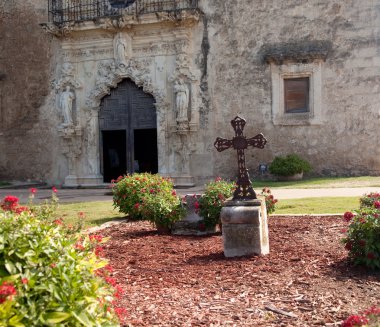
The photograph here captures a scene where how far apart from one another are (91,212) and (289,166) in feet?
23.9

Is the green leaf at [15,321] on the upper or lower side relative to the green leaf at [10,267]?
lower

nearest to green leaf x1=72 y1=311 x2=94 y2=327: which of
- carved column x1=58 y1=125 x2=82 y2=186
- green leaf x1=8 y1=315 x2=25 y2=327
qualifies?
green leaf x1=8 y1=315 x2=25 y2=327

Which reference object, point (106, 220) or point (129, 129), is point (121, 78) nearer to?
point (129, 129)

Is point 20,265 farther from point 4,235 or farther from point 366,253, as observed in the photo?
point 366,253

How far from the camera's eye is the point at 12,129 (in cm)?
1902

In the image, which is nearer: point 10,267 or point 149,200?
point 10,267

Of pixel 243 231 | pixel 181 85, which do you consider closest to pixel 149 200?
pixel 243 231

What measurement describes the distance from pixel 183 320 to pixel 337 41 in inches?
547

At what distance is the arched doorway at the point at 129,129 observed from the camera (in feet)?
58.2

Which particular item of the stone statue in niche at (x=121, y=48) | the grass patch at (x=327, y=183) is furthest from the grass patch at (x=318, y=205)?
the stone statue in niche at (x=121, y=48)

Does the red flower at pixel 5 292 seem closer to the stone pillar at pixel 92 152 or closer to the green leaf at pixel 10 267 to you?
the green leaf at pixel 10 267

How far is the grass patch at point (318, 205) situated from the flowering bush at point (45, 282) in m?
6.66

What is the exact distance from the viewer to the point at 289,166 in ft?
51.1

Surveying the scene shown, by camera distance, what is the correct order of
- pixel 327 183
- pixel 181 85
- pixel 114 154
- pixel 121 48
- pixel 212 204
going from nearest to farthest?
pixel 212 204
pixel 327 183
pixel 181 85
pixel 121 48
pixel 114 154
